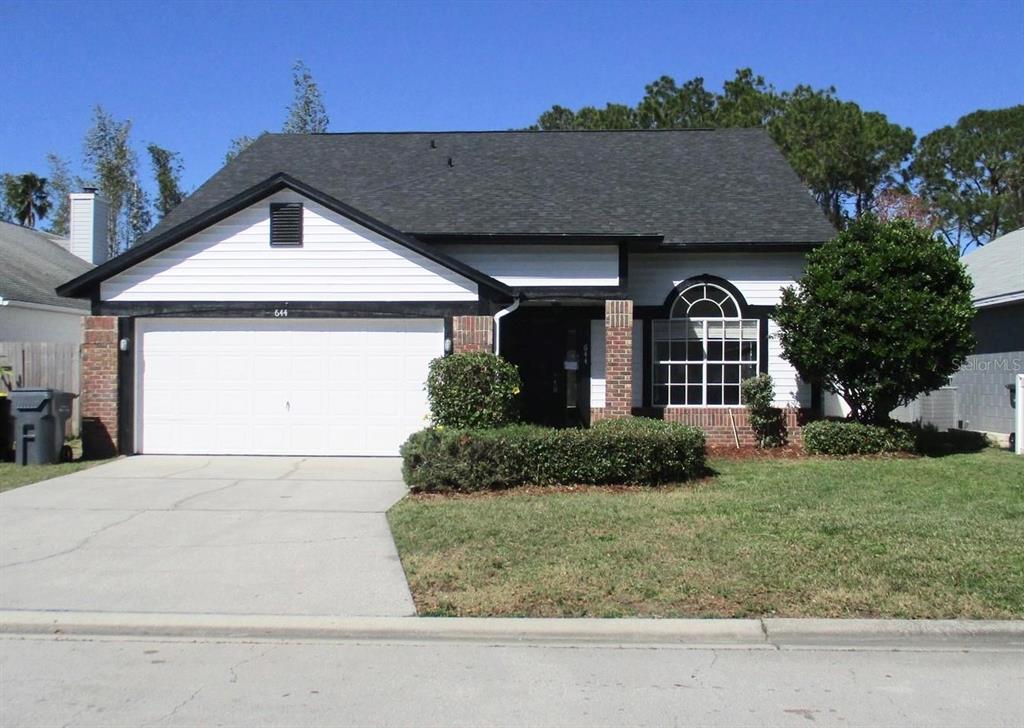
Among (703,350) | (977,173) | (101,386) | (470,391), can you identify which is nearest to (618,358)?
(703,350)

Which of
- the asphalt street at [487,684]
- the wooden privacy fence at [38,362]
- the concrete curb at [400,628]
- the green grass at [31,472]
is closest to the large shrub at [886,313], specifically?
the asphalt street at [487,684]

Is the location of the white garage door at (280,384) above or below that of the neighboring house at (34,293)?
below

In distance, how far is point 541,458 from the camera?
10.9 meters

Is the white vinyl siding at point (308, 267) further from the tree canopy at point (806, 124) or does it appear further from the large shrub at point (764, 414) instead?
the tree canopy at point (806, 124)

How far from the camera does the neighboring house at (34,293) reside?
21.0 metres

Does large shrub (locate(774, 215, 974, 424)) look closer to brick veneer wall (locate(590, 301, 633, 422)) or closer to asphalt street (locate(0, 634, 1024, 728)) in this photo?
brick veneer wall (locate(590, 301, 633, 422))

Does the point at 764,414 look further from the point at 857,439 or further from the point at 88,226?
the point at 88,226

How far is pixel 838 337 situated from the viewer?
1344 centimetres

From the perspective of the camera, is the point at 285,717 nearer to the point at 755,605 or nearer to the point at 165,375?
the point at 755,605

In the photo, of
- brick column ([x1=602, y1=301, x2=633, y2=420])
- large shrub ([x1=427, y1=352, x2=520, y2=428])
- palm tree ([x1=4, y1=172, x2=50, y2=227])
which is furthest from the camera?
palm tree ([x1=4, y1=172, x2=50, y2=227])

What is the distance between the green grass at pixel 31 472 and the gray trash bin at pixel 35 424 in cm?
17

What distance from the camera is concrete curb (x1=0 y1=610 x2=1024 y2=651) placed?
19.4 ft

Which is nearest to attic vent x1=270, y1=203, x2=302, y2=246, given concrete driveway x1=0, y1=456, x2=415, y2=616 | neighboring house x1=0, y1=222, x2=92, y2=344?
concrete driveway x1=0, y1=456, x2=415, y2=616

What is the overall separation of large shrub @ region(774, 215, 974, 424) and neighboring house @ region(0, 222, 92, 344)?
14644 mm
